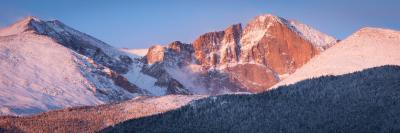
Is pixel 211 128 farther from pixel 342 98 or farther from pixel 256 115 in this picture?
pixel 342 98

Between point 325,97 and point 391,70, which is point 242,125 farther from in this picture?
point 391,70

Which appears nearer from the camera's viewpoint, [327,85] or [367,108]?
[367,108]

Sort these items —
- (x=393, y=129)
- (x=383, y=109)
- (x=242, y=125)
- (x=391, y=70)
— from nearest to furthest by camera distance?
1. (x=393, y=129)
2. (x=383, y=109)
3. (x=242, y=125)
4. (x=391, y=70)

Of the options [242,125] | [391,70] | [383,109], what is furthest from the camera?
[391,70]

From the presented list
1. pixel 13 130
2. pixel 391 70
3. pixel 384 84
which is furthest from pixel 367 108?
pixel 13 130

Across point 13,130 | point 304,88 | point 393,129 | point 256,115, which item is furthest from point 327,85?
point 13,130

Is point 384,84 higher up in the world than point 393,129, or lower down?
higher up
